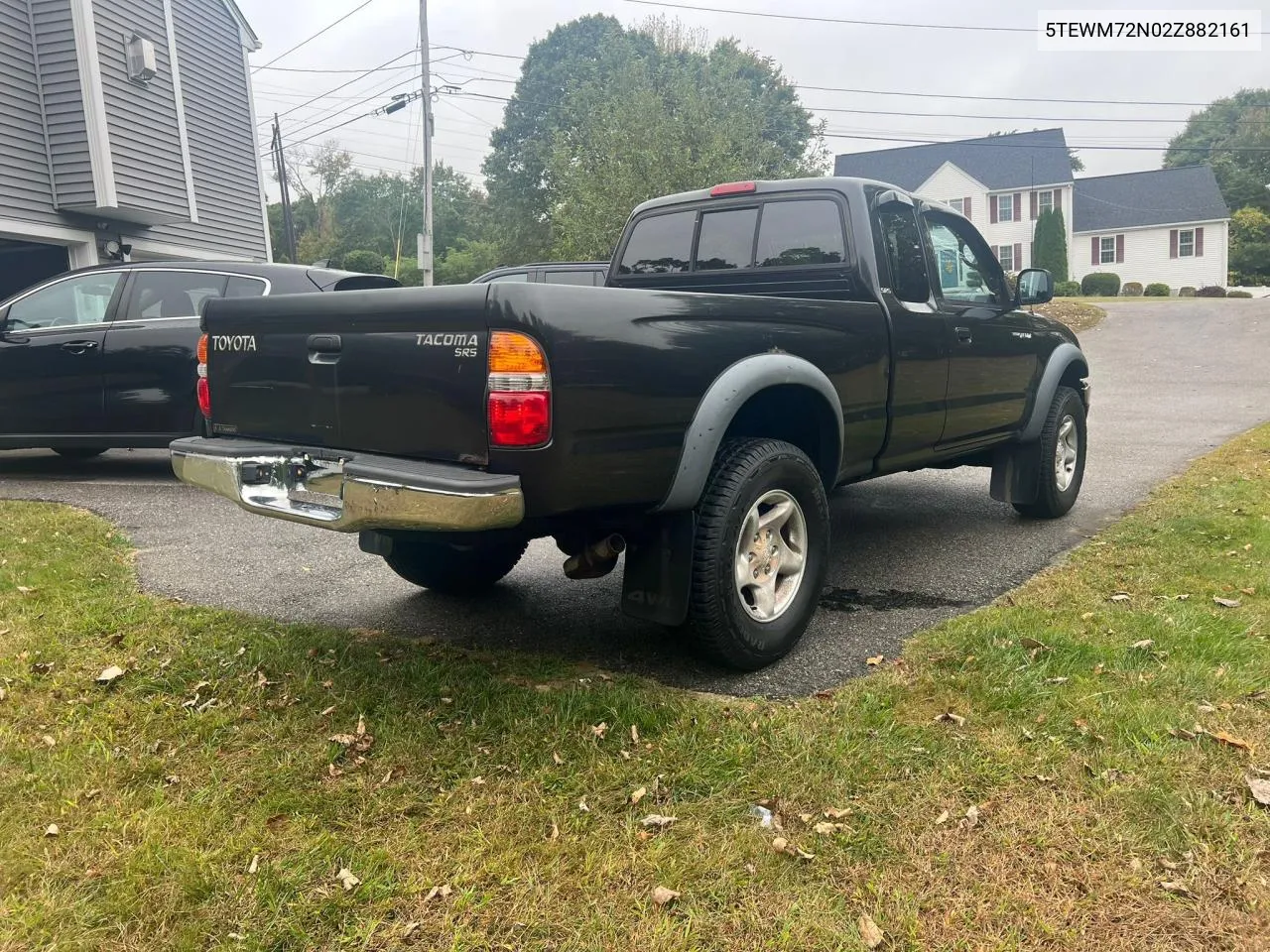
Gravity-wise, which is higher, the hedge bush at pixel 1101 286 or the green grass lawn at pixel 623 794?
the hedge bush at pixel 1101 286

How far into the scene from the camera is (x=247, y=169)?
15633 mm

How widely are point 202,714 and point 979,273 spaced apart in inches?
177

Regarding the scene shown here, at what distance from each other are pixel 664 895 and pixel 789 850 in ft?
1.19

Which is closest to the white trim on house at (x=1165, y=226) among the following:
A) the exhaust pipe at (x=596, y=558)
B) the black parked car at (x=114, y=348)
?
the black parked car at (x=114, y=348)

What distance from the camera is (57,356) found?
7.28 metres

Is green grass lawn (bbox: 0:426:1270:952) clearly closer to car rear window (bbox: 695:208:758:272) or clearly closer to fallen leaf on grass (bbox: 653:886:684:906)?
fallen leaf on grass (bbox: 653:886:684:906)

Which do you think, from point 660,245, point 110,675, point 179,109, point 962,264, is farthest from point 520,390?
point 179,109

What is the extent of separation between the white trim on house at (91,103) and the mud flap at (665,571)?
1154cm

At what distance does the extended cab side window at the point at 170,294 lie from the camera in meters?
7.28

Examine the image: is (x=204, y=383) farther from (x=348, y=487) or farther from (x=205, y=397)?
(x=348, y=487)

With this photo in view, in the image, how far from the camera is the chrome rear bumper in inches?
107

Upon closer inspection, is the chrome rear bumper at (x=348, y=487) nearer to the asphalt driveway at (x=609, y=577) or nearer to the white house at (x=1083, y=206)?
the asphalt driveway at (x=609, y=577)

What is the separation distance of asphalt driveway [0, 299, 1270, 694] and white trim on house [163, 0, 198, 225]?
5.73m

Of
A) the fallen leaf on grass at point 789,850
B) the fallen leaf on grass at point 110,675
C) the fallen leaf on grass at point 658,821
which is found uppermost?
the fallen leaf on grass at point 110,675
